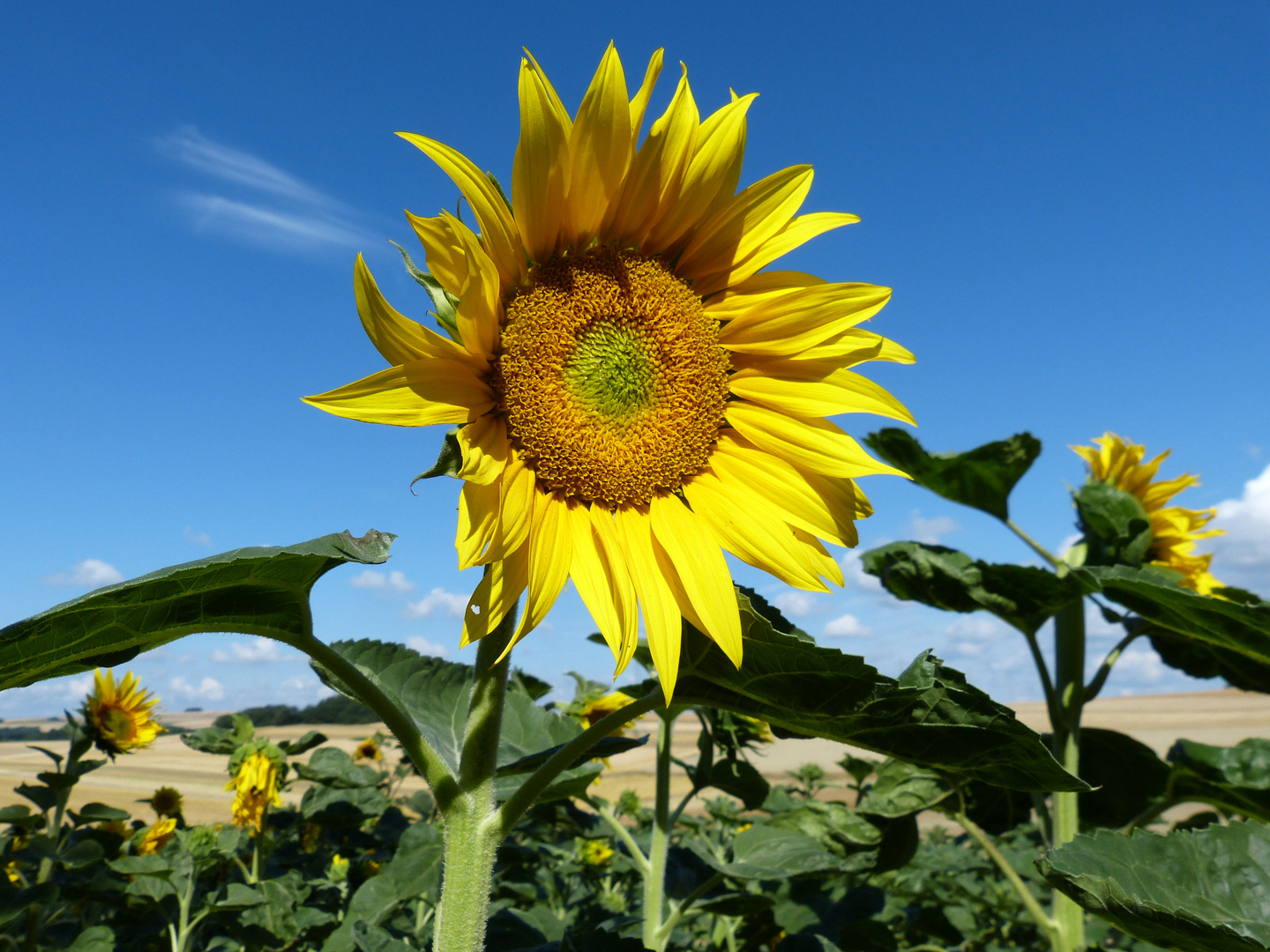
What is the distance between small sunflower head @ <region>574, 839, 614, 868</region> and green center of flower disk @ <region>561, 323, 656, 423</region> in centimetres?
288

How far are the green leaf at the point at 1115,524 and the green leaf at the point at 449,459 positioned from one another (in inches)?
93.9

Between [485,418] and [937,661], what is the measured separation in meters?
0.71

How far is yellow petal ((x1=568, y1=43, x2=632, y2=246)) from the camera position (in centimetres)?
130

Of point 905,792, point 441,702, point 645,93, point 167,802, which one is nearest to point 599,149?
point 645,93

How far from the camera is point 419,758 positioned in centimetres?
125

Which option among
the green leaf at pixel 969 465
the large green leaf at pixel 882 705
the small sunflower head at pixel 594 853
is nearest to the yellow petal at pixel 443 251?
the large green leaf at pixel 882 705

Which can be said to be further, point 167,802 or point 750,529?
point 167,802

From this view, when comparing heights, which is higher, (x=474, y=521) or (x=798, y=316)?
(x=798, y=316)

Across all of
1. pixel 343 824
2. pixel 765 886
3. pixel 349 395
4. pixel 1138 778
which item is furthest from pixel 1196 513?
pixel 343 824

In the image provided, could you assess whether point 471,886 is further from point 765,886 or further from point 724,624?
point 765,886

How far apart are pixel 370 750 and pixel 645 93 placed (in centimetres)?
476

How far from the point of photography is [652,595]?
132cm

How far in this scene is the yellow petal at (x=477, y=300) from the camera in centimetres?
118

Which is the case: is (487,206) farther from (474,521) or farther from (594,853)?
(594,853)
